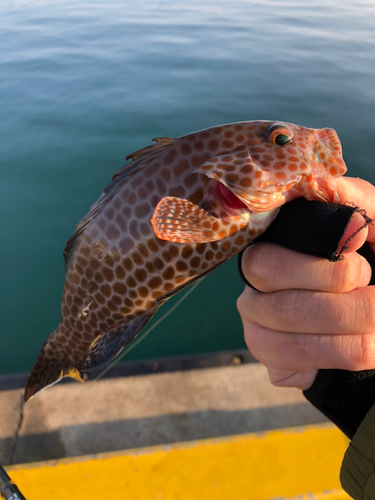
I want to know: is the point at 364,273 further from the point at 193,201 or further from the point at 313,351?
the point at 193,201

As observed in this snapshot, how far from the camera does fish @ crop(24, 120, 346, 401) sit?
1767 millimetres

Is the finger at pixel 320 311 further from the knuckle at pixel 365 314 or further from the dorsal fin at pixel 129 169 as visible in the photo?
the dorsal fin at pixel 129 169

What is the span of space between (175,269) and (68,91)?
10.1 meters

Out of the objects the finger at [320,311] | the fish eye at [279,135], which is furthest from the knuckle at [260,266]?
the fish eye at [279,135]

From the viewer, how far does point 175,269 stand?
190 centimetres

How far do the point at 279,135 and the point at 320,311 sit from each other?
40.1 inches

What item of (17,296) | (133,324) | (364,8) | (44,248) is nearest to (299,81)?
(44,248)

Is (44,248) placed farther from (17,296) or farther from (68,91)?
(68,91)

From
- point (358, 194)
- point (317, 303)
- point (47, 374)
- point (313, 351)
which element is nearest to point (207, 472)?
point (47, 374)

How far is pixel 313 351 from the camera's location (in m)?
1.88

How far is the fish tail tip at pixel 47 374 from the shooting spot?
2.49 m

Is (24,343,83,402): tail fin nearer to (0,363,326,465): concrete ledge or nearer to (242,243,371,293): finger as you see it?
(0,363,326,465): concrete ledge

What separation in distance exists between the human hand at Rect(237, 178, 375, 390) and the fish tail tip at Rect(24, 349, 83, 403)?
1.47 metres

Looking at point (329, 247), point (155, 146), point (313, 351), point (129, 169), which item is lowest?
point (313, 351)
